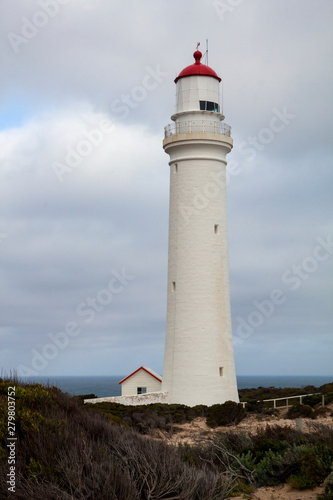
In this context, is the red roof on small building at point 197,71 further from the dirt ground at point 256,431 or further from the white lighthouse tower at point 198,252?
the dirt ground at point 256,431

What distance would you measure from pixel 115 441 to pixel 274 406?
1300cm

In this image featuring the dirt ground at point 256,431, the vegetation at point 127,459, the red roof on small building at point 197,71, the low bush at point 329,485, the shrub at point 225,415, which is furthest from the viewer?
the red roof on small building at point 197,71

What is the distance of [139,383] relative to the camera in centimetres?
2328

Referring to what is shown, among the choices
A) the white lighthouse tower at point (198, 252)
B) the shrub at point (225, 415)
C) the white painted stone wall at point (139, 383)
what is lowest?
the shrub at point (225, 415)

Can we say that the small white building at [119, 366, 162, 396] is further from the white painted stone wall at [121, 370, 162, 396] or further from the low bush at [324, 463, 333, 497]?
the low bush at [324, 463, 333, 497]

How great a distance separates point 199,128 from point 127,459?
15.7m

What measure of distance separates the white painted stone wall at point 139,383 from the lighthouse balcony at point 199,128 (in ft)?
30.2

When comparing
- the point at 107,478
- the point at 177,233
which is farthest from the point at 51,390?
the point at 177,233

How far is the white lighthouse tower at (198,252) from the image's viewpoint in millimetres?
21250

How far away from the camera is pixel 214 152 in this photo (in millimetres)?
22453

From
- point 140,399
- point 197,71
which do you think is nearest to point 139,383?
point 140,399

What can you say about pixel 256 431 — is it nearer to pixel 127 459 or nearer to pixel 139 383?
pixel 127 459

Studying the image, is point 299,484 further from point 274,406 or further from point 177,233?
point 177,233

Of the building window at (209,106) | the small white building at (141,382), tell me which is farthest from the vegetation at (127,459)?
the building window at (209,106)
